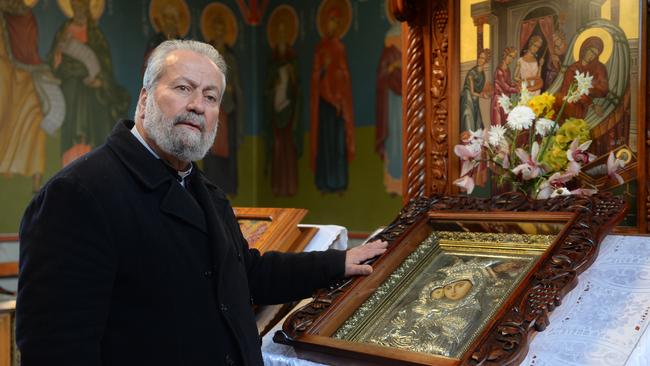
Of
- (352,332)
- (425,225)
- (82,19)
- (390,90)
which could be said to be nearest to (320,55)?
(390,90)

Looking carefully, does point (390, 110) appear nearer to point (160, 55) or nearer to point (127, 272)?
point (160, 55)

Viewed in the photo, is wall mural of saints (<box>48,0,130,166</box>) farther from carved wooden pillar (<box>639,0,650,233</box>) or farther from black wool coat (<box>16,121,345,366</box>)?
carved wooden pillar (<box>639,0,650,233</box>)

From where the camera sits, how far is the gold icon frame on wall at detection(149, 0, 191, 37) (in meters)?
7.61

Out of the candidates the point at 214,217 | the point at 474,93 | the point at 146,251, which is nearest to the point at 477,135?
the point at 474,93

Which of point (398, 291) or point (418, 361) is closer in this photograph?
point (418, 361)

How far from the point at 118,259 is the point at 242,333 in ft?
1.42

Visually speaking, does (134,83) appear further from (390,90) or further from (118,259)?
(118,259)

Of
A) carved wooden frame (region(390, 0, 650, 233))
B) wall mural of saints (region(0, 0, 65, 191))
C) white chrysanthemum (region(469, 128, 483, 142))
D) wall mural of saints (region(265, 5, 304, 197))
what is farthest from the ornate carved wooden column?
wall mural of saints (region(265, 5, 304, 197))

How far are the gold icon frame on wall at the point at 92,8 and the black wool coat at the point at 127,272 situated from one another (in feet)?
17.6

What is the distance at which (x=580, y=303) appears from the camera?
1.81 metres

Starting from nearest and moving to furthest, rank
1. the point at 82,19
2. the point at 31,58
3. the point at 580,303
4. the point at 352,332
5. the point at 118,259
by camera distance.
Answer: the point at 118,259, the point at 580,303, the point at 352,332, the point at 31,58, the point at 82,19

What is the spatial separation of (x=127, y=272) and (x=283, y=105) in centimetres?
706

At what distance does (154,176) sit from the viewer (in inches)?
71.1

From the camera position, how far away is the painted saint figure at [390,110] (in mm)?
7328
